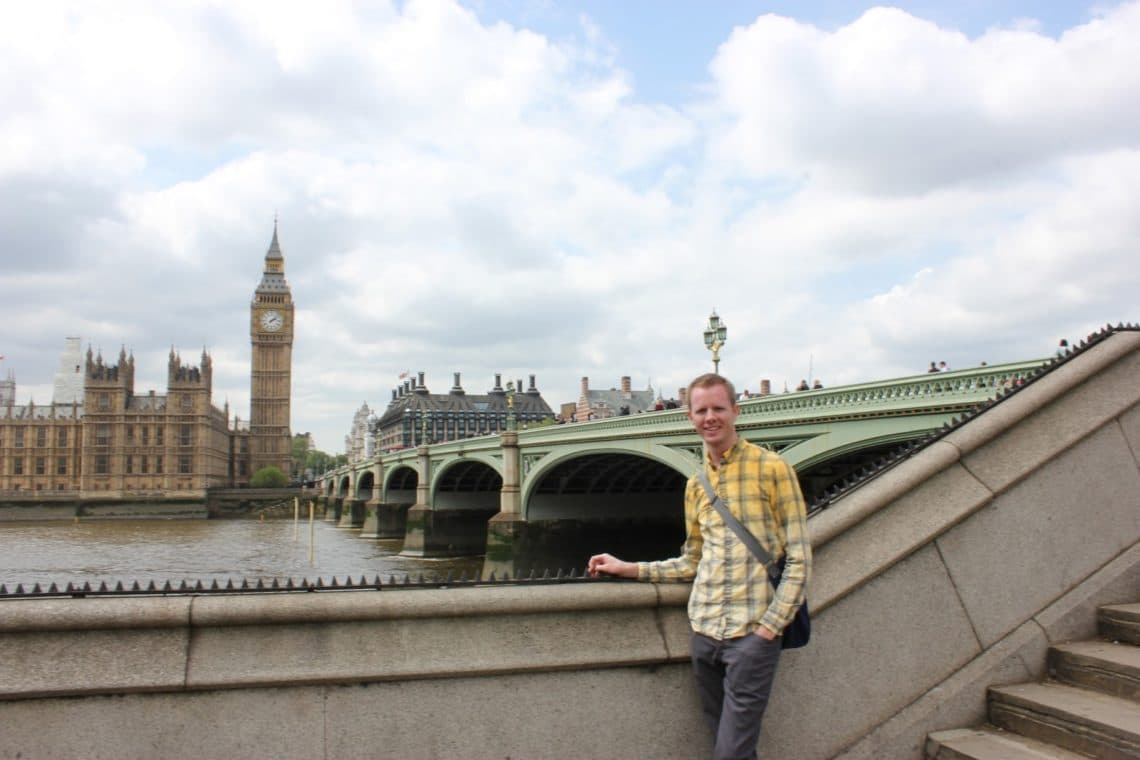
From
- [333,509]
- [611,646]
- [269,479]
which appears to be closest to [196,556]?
[611,646]

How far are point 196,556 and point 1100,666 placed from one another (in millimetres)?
44654

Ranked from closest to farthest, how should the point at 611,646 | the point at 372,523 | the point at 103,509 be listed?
1. the point at 611,646
2. the point at 372,523
3. the point at 103,509

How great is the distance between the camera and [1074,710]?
3.79 meters

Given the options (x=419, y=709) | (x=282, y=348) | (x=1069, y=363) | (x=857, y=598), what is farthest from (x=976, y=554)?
(x=282, y=348)

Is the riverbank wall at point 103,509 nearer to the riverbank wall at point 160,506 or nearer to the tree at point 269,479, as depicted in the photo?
the riverbank wall at point 160,506

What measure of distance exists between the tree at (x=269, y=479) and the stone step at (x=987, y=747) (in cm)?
11276

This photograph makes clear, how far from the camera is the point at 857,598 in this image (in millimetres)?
4102

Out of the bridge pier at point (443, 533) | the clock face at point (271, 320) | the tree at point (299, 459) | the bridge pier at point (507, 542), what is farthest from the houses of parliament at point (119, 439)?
the bridge pier at point (507, 542)

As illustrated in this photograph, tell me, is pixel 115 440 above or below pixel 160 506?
above

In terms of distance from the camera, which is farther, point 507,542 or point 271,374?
point 271,374

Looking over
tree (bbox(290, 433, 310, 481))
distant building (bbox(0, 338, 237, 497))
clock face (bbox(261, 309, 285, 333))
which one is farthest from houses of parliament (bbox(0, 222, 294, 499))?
tree (bbox(290, 433, 310, 481))

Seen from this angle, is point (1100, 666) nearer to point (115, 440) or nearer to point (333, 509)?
point (333, 509)

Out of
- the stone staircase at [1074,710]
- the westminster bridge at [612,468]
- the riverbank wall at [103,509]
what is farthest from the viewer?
the riverbank wall at [103,509]

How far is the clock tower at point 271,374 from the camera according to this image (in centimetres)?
12525
